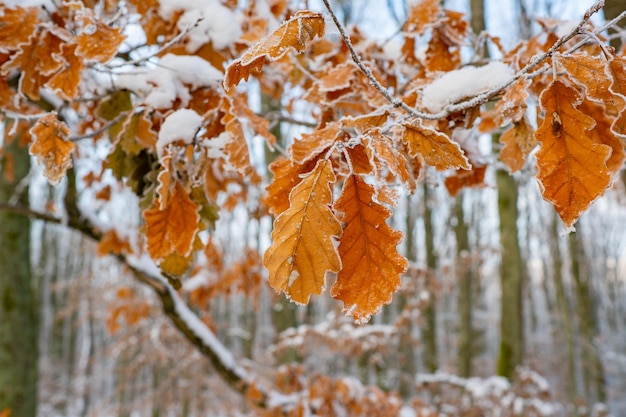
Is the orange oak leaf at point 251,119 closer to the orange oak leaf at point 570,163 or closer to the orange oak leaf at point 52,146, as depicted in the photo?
the orange oak leaf at point 52,146

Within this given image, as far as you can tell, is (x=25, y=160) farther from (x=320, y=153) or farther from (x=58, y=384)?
(x=58, y=384)

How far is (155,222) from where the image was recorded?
0.93 m

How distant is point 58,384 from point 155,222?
2097cm

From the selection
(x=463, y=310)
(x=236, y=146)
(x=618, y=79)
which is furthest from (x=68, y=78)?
(x=463, y=310)

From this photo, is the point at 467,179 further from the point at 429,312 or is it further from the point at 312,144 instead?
the point at 429,312

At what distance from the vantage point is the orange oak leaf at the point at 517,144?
0.91m

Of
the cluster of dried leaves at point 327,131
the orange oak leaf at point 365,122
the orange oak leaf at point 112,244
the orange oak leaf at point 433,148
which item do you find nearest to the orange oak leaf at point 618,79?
the cluster of dried leaves at point 327,131

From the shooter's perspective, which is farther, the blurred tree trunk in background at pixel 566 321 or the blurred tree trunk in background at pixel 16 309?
the blurred tree trunk in background at pixel 566 321

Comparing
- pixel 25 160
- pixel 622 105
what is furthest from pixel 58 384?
pixel 622 105

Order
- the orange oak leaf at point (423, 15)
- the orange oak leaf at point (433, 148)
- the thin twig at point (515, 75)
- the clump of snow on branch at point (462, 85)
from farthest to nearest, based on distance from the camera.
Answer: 1. the orange oak leaf at point (423, 15)
2. the clump of snow on branch at point (462, 85)
3. the orange oak leaf at point (433, 148)
4. the thin twig at point (515, 75)

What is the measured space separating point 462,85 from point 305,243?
0.49m

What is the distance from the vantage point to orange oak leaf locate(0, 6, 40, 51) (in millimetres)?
1039

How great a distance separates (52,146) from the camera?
936 mm

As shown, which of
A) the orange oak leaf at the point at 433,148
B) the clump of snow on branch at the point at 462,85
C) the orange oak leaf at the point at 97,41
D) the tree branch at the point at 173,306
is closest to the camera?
the orange oak leaf at the point at 433,148
